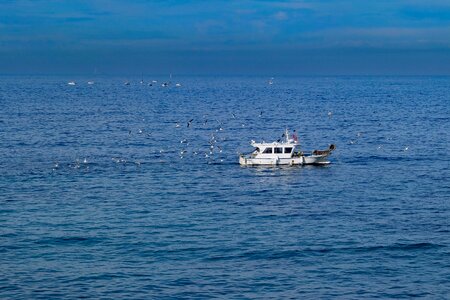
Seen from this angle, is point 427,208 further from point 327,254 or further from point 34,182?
point 34,182

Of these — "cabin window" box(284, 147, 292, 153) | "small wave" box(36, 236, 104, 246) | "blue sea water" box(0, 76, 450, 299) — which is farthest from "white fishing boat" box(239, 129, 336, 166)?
"small wave" box(36, 236, 104, 246)

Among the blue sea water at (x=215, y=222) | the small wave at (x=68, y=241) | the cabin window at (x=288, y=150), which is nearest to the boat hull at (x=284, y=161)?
the cabin window at (x=288, y=150)

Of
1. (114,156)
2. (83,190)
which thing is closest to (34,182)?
(83,190)

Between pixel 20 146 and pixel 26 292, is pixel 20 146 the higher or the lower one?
the higher one

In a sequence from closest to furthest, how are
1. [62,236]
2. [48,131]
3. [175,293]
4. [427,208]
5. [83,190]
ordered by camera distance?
[175,293], [62,236], [427,208], [83,190], [48,131]

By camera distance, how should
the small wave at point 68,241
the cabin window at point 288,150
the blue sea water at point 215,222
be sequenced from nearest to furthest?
the blue sea water at point 215,222 → the small wave at point 68,241 → the cabin window at point 288,150

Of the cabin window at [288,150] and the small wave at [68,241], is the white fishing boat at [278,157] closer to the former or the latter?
the cabin window at [288,150]

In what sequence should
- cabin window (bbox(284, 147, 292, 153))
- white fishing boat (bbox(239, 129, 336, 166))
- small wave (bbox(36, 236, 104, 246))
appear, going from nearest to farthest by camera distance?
small wave (bbox(36, 236, 104, 246))
white fishing boat (bbox(239, 129, 336, 166))
cabin window (bbox(284, 147, 292, 153))

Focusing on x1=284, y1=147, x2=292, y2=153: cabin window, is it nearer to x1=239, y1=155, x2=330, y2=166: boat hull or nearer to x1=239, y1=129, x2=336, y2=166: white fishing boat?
x1=239, y1=129, x2=336, y2=166: white fishing boat

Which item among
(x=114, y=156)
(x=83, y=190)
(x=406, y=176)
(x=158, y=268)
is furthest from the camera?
(x=114, y=156)

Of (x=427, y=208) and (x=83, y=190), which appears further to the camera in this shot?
(x=83, y=190)

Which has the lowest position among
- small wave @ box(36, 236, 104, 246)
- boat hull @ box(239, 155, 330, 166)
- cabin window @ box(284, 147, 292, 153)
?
Answer: small wave @ box(36, 236, 104, 246)

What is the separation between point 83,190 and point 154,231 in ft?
63.5

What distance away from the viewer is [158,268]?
2111 inches
